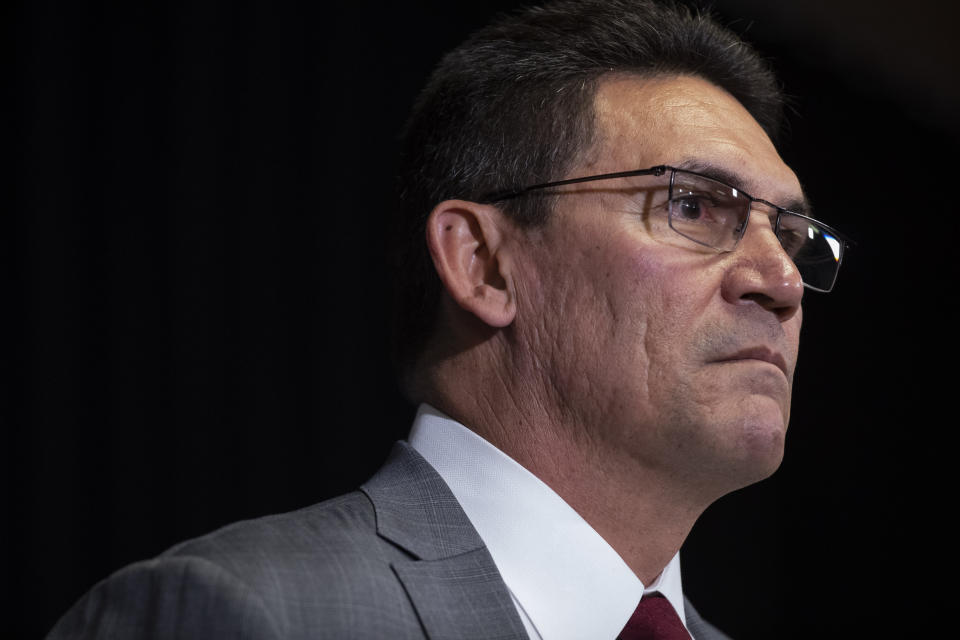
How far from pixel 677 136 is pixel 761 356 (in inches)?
14.6

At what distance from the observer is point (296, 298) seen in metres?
2.68

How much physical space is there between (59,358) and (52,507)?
365mm

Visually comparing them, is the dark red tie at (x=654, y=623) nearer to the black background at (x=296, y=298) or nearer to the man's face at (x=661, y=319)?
the man's face at (x=661, y=319)

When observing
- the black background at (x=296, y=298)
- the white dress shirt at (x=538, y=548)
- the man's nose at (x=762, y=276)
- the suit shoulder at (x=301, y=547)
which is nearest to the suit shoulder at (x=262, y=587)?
the suit shoulder at (x=301, y=547)

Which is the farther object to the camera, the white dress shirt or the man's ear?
the man's ear

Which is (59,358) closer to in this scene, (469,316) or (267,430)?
(267,430)

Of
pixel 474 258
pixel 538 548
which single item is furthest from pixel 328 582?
pixel 474 258

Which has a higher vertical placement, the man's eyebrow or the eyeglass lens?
the man's eyebrow

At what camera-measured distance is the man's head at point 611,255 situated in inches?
55.2

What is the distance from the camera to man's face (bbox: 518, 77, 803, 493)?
54.8 inches

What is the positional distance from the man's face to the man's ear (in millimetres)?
43

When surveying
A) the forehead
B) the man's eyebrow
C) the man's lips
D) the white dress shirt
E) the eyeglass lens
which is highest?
the forehead

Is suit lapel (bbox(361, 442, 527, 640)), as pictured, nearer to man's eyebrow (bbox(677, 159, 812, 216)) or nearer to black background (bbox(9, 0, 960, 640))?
man's eyebrow (bbox(677, 159, 812, 216))

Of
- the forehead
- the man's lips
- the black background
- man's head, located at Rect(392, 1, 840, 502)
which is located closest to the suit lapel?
man's head, located at Rect(392, 1, 840, 502)
